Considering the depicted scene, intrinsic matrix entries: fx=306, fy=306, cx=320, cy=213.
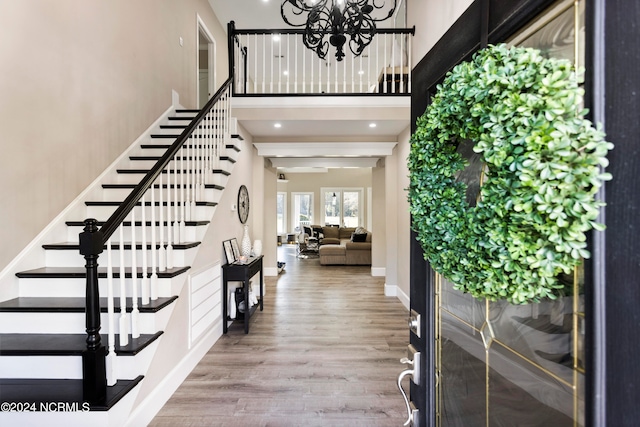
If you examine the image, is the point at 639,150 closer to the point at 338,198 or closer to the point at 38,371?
the point at 38,371

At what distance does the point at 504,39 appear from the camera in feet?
2.57

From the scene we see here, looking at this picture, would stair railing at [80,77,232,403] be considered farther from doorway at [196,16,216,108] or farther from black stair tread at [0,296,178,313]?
doorway at [196,16,216,108]

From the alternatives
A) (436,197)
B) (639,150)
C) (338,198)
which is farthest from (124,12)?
(338,198)

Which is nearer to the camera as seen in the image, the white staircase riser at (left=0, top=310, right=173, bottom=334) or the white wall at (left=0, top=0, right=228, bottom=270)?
the white staircase riser at (left=0, top=310, right=173, bottom=334)

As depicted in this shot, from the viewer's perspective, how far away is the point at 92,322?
1.59 m

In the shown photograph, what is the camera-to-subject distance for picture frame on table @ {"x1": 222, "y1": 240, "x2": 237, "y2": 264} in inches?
140

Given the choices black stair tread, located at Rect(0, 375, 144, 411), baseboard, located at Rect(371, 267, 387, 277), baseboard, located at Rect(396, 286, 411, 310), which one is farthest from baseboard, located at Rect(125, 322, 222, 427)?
baseboard, located at Rect(371, 267, 387, 277)

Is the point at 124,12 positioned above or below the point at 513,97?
above

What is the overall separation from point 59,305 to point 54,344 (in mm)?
288

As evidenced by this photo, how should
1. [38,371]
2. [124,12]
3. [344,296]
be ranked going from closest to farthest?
[38,371]
[124,12]
[344,296]

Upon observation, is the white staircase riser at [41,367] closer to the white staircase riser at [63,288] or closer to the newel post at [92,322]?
the newel post at [92,322]

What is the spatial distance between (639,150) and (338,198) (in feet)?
41.1

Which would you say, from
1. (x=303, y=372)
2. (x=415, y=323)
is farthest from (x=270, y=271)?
(x=415, y=323)

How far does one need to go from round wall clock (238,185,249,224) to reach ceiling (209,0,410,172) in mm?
972
